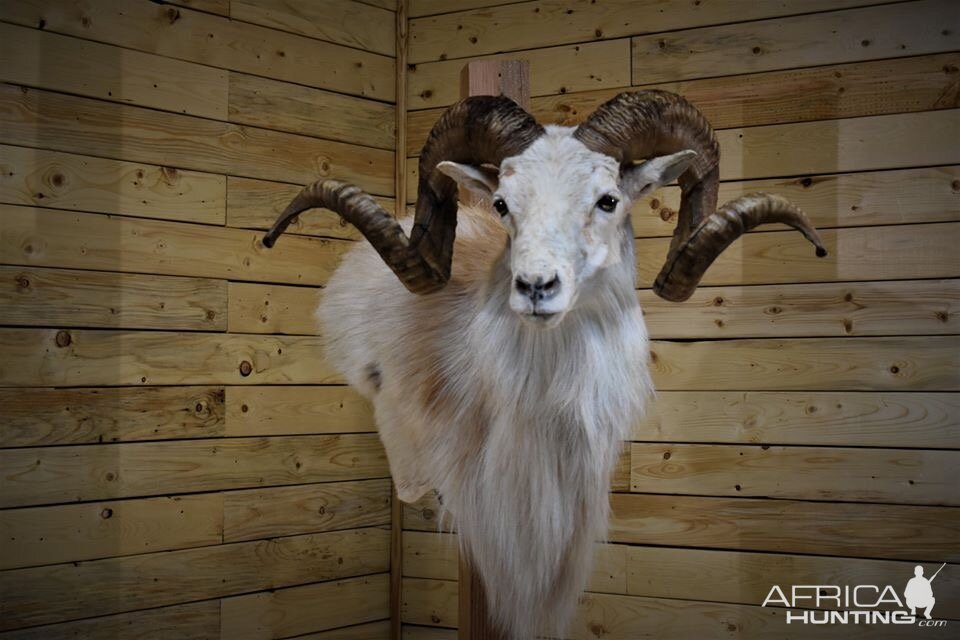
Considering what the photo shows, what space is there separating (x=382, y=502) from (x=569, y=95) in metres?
1.86

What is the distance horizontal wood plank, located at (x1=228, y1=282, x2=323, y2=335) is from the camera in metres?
3.37

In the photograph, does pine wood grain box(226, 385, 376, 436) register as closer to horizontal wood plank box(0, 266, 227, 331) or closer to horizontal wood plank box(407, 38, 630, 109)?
horizontal wood plank box(0, 266, 227, 331)

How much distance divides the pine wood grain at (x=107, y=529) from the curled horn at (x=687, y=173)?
6.62ft

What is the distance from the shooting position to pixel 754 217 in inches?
78.6

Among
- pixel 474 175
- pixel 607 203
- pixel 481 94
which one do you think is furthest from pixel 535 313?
pixel 481 94

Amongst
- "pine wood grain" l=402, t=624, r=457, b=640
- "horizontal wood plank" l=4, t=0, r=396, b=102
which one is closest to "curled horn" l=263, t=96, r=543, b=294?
"horizontal wood plank" l=4, t=0, r=396, b=102

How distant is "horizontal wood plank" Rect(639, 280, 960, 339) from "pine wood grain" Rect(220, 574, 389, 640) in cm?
163

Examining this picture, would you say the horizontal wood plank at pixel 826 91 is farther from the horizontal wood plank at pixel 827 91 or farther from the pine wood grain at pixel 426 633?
the pine wood grain at pixel 426 633

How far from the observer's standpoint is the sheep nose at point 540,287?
5.92ft

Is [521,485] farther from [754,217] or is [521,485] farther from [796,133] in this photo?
[796,133]

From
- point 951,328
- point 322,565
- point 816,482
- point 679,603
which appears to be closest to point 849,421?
point 816,482

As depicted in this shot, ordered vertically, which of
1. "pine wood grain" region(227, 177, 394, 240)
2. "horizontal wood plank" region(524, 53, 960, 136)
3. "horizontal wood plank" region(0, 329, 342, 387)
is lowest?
"horizontal wood plank" region(0, 329, 342, 387)

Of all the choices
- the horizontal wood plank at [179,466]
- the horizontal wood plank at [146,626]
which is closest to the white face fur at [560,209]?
the horizontal wood plank at [179,466]

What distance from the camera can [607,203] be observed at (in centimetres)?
202
